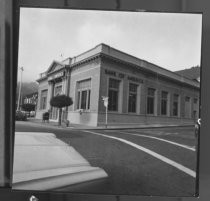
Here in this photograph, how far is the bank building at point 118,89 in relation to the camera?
2133 millimetres

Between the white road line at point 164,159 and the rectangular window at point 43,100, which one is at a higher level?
the rectangular window at point 43,100

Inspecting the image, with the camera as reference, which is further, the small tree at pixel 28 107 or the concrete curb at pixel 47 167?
the small tree at pixel 28 107

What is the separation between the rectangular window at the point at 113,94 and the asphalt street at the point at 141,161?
217 mm

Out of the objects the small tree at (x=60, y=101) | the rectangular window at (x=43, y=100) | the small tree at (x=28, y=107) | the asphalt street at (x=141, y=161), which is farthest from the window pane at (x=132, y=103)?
the small tree at (x=28, y=107)

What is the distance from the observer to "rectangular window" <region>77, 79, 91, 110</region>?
2.19 meters

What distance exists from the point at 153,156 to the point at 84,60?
941mm

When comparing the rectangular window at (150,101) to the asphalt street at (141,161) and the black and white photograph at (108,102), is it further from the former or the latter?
the asphalt street at (141,161)

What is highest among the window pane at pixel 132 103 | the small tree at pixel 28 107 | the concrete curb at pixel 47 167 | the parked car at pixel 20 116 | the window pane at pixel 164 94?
the window pane at pixel 164 94

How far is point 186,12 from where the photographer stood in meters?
1.98

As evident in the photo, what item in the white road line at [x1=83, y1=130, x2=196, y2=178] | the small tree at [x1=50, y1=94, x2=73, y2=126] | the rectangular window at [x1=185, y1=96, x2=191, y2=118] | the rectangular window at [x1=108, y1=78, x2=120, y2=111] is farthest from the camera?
the small tree at [x1=50, y1=94, x2=73, y2=126]

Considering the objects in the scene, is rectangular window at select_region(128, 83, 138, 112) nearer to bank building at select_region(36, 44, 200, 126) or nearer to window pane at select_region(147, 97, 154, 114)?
bank building at select_region(36, 44, 200, 126)

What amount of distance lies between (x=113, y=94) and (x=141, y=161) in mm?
570

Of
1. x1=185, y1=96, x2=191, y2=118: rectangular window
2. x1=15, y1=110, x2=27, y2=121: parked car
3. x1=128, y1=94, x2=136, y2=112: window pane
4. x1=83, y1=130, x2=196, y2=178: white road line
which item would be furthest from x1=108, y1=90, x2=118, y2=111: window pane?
x1=15, y1=110, x2=27, y2=121: parked car

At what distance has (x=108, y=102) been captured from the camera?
210 centimetres
